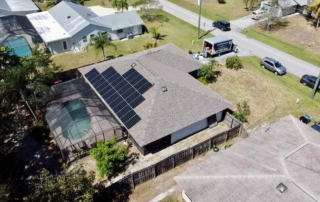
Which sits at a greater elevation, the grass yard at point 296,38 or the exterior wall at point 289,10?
the exterior wall at point 289,10

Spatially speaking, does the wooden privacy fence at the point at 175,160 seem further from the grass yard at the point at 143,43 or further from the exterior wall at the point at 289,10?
the exterior wall at the point at 289,10

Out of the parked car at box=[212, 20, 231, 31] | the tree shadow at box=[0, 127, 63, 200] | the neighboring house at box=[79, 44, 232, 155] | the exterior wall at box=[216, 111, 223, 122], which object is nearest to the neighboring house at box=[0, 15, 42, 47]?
the neighboring house at box=[79, 44, 232, 155]

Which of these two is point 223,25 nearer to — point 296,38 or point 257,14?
point 257,14

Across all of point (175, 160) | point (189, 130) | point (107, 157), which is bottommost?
point (175, 160)

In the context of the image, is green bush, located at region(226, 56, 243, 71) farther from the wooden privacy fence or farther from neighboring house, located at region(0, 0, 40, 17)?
neighboring house, located at region(0, 0, 40, 17)

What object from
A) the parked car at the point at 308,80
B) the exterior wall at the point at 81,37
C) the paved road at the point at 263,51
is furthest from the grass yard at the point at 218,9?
the exterior wall at the point at 81,37

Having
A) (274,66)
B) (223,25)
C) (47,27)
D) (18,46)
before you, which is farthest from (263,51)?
(18,46)
